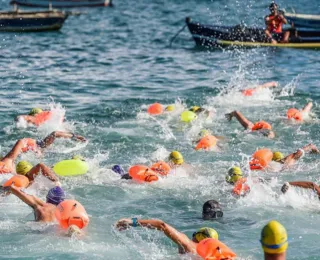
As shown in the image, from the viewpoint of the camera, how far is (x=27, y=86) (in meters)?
21.1

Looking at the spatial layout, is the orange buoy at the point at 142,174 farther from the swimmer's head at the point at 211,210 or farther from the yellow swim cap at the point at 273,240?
the yellow swim cap at the point at 273,240

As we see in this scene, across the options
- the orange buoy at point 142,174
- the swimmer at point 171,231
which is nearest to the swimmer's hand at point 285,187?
the orange buoy at point 142,174

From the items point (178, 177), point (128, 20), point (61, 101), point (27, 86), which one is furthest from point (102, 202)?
point (128, 20)

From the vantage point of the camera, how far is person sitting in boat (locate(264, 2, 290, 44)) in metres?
26.5

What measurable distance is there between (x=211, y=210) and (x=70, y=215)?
2.35 meters

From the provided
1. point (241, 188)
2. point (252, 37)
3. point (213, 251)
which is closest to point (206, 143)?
point (241, 188)

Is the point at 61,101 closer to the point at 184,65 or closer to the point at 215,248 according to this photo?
the point at 184,65

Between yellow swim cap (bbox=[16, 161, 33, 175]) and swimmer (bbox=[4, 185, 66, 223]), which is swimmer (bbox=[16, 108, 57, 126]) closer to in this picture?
yellow swim cap (bbox=[16, 161, 33, 175])

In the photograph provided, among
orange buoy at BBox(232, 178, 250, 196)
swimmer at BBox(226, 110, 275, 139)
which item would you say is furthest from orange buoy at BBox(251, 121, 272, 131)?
orange buoy at BBox(232, 178, 250, 196)

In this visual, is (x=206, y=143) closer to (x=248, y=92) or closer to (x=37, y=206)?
(x=248, y=92)

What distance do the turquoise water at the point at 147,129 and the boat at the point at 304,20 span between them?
117 cm

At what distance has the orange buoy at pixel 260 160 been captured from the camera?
13242 mm

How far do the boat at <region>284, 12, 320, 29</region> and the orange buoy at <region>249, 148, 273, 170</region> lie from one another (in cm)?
1511

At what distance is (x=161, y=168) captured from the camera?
42.0ft
